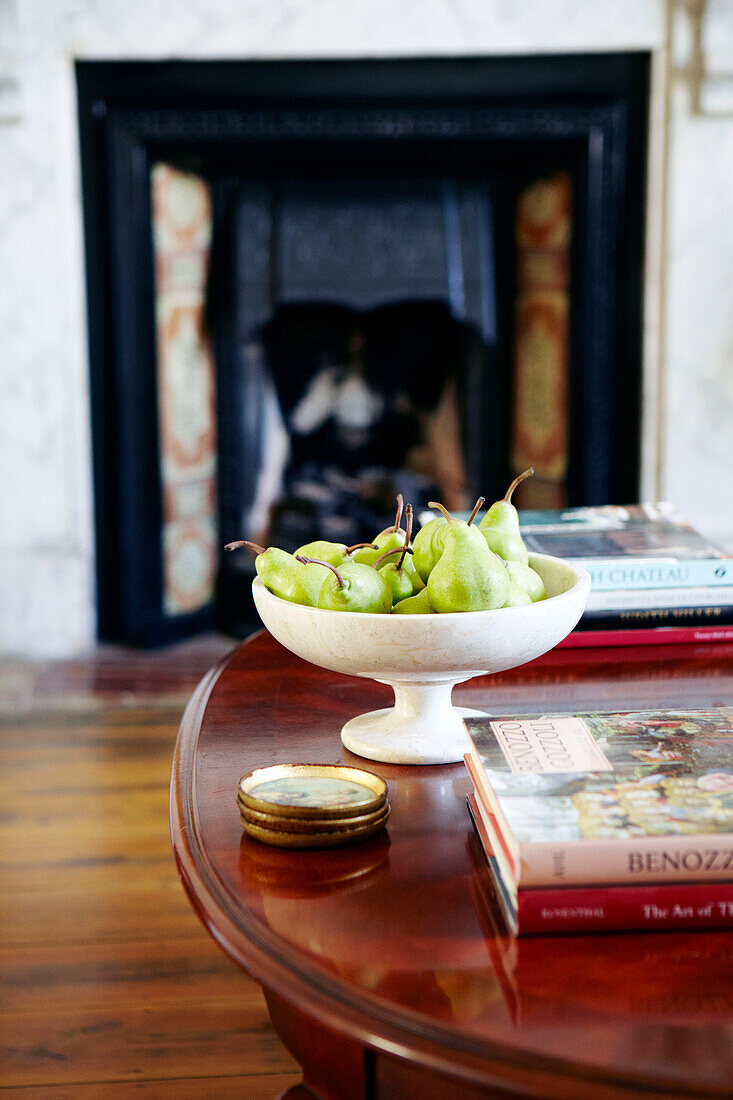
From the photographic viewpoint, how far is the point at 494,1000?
0.56 m

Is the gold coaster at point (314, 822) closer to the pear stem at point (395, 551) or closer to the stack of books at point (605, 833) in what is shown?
the stack of books at point (605, 833)

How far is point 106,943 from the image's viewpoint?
1.59 meters

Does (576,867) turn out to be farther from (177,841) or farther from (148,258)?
(148,258)

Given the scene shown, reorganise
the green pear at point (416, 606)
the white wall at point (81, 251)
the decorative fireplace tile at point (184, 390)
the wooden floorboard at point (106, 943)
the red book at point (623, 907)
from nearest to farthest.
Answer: the red book at point (623, 907) → the green pear at point (416, 606) → the wooden floorboard at point (106, 943) → the white wall at point (81, 251) → the decorative fireplace tile at point (184, 390)

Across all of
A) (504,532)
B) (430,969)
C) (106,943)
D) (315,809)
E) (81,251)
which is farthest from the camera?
(81,251)

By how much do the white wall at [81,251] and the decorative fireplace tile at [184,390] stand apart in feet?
0.68

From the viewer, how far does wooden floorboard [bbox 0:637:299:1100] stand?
1313 millimetres

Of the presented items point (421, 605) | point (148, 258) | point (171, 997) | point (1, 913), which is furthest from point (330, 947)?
point (148, 258)

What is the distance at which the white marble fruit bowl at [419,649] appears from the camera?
0.79m

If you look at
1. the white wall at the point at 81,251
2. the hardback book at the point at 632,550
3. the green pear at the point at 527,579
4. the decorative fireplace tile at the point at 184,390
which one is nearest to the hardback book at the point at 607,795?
the green pear at the point at 527,579

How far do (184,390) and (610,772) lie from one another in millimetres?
2458

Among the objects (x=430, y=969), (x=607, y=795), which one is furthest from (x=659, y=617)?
(x=430, y=969)

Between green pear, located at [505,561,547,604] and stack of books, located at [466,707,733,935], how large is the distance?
0.15 metres

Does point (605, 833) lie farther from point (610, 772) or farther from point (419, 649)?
point (419, 649)
